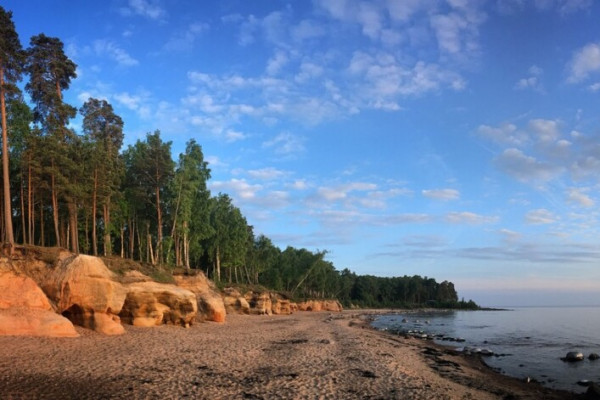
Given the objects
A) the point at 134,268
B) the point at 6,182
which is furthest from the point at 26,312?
the point at 134,268

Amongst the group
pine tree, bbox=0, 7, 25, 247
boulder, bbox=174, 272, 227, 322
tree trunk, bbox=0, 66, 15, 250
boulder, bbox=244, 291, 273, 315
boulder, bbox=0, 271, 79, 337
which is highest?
pine tree, bbox=0, 7, 25, 247

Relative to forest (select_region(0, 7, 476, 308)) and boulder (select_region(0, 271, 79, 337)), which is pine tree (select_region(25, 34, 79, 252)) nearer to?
forest (select_region(0, 7, 476, 308))

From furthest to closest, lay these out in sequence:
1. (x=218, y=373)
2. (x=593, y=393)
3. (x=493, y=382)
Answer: (x=493, y=382) → (x=593, y=393) → (x=218, y=373)

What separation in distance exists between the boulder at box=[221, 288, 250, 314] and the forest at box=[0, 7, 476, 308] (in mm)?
8711

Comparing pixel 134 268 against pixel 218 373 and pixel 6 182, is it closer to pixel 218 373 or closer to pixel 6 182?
pixel 6 182

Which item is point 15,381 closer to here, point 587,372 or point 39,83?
point 587,372

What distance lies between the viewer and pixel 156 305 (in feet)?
92.1

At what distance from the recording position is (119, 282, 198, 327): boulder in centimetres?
2678

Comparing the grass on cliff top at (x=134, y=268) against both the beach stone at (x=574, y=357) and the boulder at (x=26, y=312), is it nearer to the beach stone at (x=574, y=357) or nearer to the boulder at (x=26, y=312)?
the boulder at (x=26, y=312)

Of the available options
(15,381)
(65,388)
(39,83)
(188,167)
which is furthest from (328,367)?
(39,83)

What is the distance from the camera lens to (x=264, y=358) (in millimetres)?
18609

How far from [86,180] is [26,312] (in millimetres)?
21702

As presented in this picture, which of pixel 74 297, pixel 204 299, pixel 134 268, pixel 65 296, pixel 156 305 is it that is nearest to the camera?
pixel 65 296

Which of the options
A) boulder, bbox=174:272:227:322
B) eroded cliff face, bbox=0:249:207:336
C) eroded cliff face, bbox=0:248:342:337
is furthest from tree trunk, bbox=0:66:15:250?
boulder, bbox=174:272:227:322
